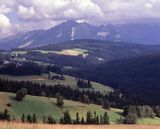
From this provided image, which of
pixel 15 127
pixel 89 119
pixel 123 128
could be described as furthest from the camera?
pixel 89 119

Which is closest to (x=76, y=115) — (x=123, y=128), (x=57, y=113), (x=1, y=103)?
(x=57, y=113)

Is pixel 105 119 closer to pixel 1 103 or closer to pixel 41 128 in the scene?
pixel 1 103

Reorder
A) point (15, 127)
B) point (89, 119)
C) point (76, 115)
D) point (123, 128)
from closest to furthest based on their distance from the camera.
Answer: point (15, 127), point (123, 128), point (89, 119), point (76, 115)

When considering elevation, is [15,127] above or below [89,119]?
above

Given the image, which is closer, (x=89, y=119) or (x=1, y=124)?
(x=1, y=124)

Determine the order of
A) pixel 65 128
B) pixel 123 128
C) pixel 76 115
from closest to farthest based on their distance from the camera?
pixel 65 128
pixel 123 128
pixel 76 115

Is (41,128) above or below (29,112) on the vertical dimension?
above

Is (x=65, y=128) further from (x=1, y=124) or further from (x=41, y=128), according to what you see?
(x=1, y=124)

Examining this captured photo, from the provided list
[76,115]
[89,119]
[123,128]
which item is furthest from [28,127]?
[76,115]

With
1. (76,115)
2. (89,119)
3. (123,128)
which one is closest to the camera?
(123,128)
